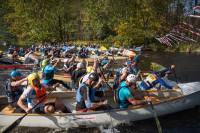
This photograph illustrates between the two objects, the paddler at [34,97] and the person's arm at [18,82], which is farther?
the person's arm at [18,82]

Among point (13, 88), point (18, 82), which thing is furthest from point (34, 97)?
point (13, 88)

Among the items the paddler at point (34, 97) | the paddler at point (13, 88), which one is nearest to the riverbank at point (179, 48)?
the paddler at point (34, 97)

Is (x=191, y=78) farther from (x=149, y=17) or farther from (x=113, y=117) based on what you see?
(x=149, y=17)

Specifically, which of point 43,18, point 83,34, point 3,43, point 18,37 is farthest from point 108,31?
point 3,43

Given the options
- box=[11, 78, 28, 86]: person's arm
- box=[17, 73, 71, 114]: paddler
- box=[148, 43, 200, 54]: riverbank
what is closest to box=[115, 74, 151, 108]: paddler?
box=[17, 73, 71, 114]: paddler

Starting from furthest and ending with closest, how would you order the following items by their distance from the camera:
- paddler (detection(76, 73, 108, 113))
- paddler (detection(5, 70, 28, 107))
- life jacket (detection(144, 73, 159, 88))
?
life jacket (detection(144, 73, 159, 88)) → paddler (detection(5, 70, 28, 107)) → paddler (detection(76, 73, 108, 113))

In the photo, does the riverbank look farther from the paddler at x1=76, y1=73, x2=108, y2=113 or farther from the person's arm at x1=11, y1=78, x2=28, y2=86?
the person's arm at x1=11, y1=78, x2=28, y2=86

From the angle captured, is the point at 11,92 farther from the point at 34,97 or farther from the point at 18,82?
the point at 34,97

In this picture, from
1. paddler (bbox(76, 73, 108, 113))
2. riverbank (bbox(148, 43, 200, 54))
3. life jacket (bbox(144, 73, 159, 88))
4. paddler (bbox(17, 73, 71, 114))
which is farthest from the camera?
riverbank (bbox(148, 43, 200, 54))

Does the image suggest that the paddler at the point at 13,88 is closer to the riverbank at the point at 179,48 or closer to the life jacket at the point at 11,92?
the life jacket at the point at 11,92

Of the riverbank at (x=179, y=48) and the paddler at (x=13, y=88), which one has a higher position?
the paddler at (x=13, y=88)

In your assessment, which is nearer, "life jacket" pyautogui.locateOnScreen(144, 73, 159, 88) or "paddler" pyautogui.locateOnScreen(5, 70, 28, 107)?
"paddler" pyautogui.locateOnScreen(5, 70, 28, 107)

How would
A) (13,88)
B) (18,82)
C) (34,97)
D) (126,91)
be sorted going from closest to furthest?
(34,97)
(126,91)
(18,82)
(13,88)

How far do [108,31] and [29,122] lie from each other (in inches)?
1377
